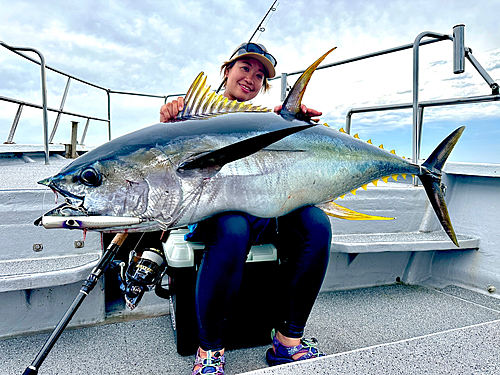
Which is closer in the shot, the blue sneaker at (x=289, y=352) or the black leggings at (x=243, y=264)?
the black leggings at (x=243, y=264)

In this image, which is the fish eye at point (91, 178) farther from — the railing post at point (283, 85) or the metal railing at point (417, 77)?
the railing post at point (283, 85)

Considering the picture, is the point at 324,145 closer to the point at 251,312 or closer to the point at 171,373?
the point at 251,312

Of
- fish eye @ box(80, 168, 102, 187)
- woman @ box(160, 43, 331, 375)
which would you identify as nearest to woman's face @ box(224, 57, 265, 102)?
woman @ box(160, 43, 331, 375)

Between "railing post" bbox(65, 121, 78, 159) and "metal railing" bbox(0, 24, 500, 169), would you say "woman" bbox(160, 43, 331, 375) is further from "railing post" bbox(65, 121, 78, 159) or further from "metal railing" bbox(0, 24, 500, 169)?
"railing post" bbox(65, 121, 78, 159)

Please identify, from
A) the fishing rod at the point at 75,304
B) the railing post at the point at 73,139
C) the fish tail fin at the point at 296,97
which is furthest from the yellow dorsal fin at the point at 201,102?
the railing post at the point at 73,139

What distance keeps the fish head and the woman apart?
0.57ft

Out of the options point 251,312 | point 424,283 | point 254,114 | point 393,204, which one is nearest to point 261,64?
point 254,114

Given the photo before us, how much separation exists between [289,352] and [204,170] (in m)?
0.67

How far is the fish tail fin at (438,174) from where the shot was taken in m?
1.37

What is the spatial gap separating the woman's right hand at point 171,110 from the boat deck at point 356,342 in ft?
2.53

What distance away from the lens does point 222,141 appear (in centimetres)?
93

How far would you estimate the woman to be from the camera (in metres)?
0.95

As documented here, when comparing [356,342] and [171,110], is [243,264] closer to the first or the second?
[171,110]

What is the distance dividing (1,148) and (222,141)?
349 centimetres
